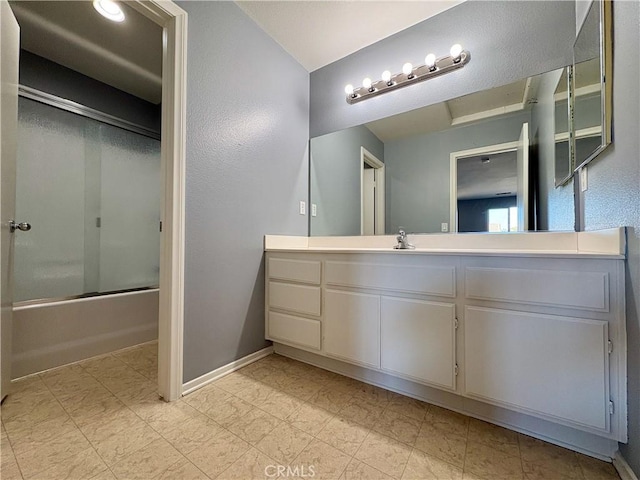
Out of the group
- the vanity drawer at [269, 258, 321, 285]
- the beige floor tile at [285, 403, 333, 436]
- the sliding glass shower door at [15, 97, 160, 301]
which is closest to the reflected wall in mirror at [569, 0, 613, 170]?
the vanity drawer at [269, 258, 321, 285]

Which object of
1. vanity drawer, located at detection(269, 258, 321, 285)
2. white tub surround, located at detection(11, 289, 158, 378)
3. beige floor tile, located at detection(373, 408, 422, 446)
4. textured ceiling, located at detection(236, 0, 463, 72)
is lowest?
beige floor tile, located at detection(373, 408, 422, 446)

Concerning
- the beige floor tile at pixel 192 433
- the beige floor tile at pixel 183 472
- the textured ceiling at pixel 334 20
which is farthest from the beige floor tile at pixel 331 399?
the textured ceiling at pixel 334 20

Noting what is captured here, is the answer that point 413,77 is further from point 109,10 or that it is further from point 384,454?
point 384,454

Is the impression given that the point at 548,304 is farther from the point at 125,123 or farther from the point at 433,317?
the point at 125,123

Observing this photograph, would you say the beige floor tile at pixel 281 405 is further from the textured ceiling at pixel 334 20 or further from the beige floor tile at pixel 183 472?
the textured ceiling at pixel 334 20

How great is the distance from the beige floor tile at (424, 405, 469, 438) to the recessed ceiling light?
2846 millimetres

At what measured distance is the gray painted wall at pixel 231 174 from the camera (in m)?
1.49

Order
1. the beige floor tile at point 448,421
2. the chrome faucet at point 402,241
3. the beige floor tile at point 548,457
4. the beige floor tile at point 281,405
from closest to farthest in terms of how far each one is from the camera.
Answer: the beige floor tile at point 548,457, the beige floor tile at point 448,421, the beige floor tile at point 281,405, the chrome faucet at point 402,241

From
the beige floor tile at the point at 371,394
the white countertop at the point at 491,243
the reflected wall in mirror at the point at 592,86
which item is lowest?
the beige floor tile at the point at 371,394

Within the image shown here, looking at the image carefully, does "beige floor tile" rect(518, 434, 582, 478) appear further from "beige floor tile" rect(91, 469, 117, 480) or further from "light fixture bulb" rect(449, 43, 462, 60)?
"light fixture bulb" rect(449, 43, 462, 60)

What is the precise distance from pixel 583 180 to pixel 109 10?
2829 millimetres

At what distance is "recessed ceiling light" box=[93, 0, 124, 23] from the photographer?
1.55m

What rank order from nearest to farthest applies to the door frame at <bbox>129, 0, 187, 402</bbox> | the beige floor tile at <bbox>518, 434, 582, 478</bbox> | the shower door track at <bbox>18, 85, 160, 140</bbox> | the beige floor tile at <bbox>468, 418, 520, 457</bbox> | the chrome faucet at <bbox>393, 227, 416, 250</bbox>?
1. the beige floor tile at <bbox>518, 434, 582, 478</bbox>
2. the beige floor tile at <bbox>468, 418, 520, 457</bbox>
3. the door frame at <bbox>129, 0, 187, 402</bbox>
4. the chrome faucet at <bbox>393, 227, 416, 250</bbox>
5. the shower door track at <bbox>18, 85, 160, 140</bbox>

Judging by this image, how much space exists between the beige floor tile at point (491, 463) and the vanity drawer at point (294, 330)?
2.92 feet
